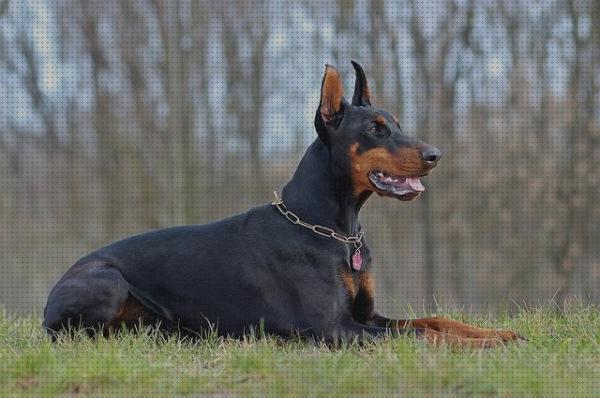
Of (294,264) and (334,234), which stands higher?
(334,234)

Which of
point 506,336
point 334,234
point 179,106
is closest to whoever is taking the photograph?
point 506,336

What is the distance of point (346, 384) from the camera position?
12.0 feet

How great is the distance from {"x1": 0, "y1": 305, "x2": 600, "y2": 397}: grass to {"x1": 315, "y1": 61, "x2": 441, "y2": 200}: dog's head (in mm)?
907

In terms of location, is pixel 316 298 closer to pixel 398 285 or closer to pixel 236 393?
pixel 236 393

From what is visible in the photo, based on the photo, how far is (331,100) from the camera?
4973mm

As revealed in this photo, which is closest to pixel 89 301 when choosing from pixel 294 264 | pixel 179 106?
pixel 294 264

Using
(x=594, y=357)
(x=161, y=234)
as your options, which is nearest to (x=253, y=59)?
(x=161, y=234)

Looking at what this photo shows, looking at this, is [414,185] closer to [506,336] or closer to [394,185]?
[394,185]

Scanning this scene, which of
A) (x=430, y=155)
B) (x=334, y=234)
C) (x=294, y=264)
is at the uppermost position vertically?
(x=430, y=155)

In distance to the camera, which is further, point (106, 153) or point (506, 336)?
point (106, 153)

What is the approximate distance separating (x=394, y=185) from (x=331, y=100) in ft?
2.08

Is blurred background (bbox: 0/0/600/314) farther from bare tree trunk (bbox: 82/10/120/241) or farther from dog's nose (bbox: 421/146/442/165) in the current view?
dog's nose (bbox: 421/146/442/165)

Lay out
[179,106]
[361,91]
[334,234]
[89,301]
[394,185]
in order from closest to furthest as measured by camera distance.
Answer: [394,185] → [334,234] → [89,301] → [361,91] → [179,106]

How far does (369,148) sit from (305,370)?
148 cm
